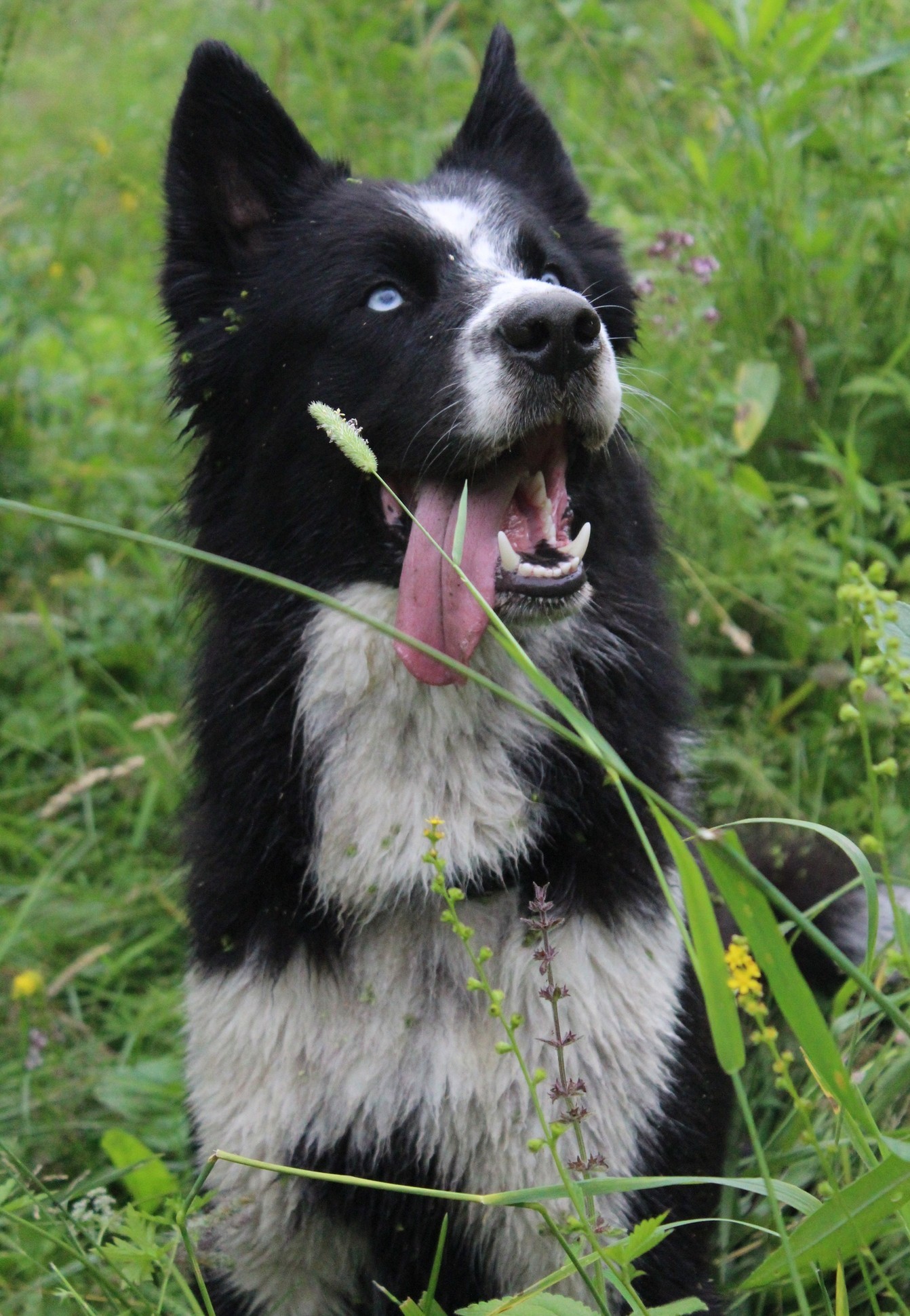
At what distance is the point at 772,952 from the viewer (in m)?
1.25

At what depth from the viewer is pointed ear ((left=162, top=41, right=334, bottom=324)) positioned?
2371 millimetres

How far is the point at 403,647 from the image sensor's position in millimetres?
2223

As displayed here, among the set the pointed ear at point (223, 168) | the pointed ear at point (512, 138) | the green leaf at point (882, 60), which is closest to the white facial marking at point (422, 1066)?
the pointed ear at point (223, 168)

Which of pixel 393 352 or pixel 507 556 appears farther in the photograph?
pixel 393 352

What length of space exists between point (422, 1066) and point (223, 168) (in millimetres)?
1625

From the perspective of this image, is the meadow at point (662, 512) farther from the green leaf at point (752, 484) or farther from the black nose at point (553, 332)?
the black nose at point (553, 332)

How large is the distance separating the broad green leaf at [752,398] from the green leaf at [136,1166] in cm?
214

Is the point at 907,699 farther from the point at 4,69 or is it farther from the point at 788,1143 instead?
the point at 4,69

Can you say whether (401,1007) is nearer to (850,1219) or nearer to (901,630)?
(850,1219)

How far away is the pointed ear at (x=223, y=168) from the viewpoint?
2371 mm

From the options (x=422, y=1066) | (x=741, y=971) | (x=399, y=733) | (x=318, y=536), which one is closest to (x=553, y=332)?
Answer: (x=318, y=536)

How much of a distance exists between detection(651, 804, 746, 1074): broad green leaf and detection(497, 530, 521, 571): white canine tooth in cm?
90

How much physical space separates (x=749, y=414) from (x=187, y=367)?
1.55 metres

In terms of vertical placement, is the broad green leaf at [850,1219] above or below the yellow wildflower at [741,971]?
below
